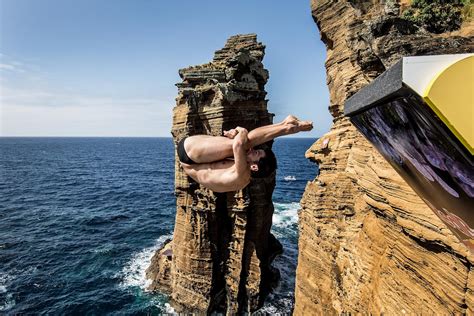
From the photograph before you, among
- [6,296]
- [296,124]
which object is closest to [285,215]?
[6,296]

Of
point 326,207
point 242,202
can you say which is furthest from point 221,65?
→ point 326,207

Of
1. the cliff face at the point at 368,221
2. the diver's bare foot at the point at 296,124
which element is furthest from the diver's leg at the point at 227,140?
the cliff face at the point at 368,221

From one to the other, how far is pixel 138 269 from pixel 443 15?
30.9 metres

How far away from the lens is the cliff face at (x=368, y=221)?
5770 mm

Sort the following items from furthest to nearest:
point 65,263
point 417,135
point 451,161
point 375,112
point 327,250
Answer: point 65,263, point 327,250, point 375,112, point 417,135, point 451,161

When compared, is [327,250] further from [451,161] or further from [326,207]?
[451,161]

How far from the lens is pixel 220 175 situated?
5.79m

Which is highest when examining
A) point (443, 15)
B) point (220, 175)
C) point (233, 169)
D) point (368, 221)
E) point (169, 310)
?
point (443, 15)

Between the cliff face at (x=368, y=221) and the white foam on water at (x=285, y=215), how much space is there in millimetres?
28855

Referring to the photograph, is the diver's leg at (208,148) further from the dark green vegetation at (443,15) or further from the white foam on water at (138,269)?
the white foam on water at (138,269)

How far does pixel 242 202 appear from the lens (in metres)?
23.7

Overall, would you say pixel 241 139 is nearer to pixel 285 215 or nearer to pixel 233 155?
pixel 233 155

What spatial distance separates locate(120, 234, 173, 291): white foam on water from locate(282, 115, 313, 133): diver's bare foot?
87.9ft

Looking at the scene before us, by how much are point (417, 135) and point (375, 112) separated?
1.90 ft
